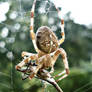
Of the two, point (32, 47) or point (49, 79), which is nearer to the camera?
point (49, 79)

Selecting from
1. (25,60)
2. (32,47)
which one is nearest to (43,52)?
(25,60)

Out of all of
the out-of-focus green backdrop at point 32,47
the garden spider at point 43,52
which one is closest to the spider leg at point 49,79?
the garden spider at point 43,52

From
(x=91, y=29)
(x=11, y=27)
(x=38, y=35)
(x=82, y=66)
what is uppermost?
(x=38, y=35)

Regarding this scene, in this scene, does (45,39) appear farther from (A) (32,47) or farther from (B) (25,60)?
(A) (32,47)

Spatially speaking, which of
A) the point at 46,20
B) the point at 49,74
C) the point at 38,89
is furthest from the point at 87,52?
the point at 49,74

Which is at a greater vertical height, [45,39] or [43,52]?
[45,39]

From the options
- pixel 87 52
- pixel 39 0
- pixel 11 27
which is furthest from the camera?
pixel 87 52

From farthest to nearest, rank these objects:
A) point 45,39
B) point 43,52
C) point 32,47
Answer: point 32,47 < point 43,52 < point 45,39

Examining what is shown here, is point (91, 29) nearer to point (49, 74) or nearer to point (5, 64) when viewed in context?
point (5, 64)
